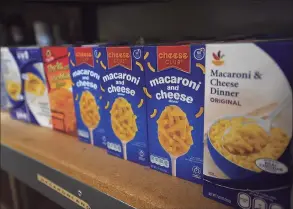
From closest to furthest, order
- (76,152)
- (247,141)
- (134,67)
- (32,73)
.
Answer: (247,141)
(134,67)
(76,152)
(32,73)

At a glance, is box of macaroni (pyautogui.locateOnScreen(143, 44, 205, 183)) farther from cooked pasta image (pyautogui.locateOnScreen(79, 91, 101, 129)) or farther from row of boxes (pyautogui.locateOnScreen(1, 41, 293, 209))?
cooked pasta image (pyautogui.locateOnScreen(79, 91, 101, 129))

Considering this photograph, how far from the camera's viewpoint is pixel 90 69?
0.63 metres

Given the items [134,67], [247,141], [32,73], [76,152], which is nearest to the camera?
[247,141]

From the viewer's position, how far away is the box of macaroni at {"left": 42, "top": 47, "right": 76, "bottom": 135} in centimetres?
70

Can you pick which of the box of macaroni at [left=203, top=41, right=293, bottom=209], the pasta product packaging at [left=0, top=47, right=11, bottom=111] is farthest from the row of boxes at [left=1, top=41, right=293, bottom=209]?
the pasta product packaging at [left=0, top=47, right=11, bottom=111]

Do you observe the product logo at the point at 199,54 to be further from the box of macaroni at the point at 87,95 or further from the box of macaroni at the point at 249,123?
the box of macaroni at the point at 87,95

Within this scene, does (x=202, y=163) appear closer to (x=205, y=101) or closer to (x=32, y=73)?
(x=205, y=101)

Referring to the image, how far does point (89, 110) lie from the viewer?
0.67 meters

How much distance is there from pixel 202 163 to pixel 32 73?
56 centimetres

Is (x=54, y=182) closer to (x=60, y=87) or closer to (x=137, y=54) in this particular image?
(x=60, y=87)

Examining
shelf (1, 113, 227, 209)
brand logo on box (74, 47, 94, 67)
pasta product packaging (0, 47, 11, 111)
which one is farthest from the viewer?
pasta product packaging (0, 47, 11, 111)

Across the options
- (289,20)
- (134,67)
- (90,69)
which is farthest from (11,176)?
(289,20)

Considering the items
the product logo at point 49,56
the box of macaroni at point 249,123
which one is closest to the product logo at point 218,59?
the box of macaroni at point 249,123

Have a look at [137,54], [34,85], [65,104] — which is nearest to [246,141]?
[137,54]
